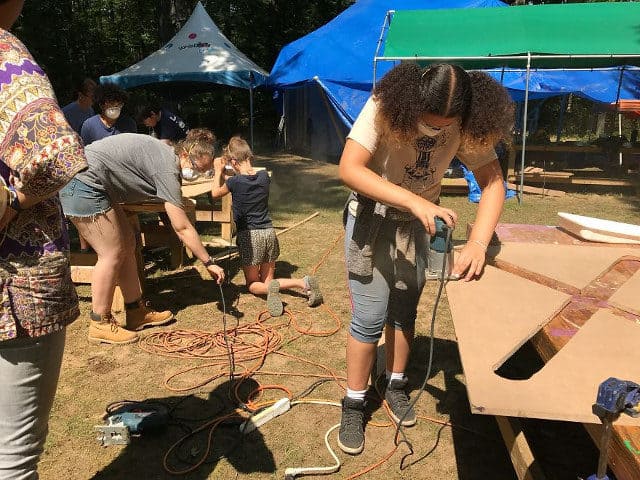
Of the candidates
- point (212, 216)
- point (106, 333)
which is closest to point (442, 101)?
point (106, 333)

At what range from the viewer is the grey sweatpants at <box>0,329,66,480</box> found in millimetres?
1371

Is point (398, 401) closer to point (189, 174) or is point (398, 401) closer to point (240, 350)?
point (240, 350)

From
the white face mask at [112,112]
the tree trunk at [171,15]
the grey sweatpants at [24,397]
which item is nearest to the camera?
the grey sweatpants at [24,397]

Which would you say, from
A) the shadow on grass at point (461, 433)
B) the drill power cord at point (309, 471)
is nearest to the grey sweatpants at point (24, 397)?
the drill power cord at point (309, 471)

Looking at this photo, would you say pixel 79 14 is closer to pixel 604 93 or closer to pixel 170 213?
pixel 604 93

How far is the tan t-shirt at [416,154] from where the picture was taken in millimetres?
1871

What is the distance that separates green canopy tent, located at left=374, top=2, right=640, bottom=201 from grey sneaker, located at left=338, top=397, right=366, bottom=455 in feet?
20.2

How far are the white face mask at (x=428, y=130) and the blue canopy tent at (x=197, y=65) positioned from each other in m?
9.54

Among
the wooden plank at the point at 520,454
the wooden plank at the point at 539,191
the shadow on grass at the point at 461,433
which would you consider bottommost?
the wooden plank at the point at 539,191

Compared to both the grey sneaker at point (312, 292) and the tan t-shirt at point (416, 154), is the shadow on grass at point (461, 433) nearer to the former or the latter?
the grey sneaker at point (312, 292)

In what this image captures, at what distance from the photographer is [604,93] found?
10.6 m

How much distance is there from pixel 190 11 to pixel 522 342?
19944 mm

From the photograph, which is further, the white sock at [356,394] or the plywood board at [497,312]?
the white sock at [356,394]

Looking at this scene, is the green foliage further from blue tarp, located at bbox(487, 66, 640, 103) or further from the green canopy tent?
the green canopy tent
